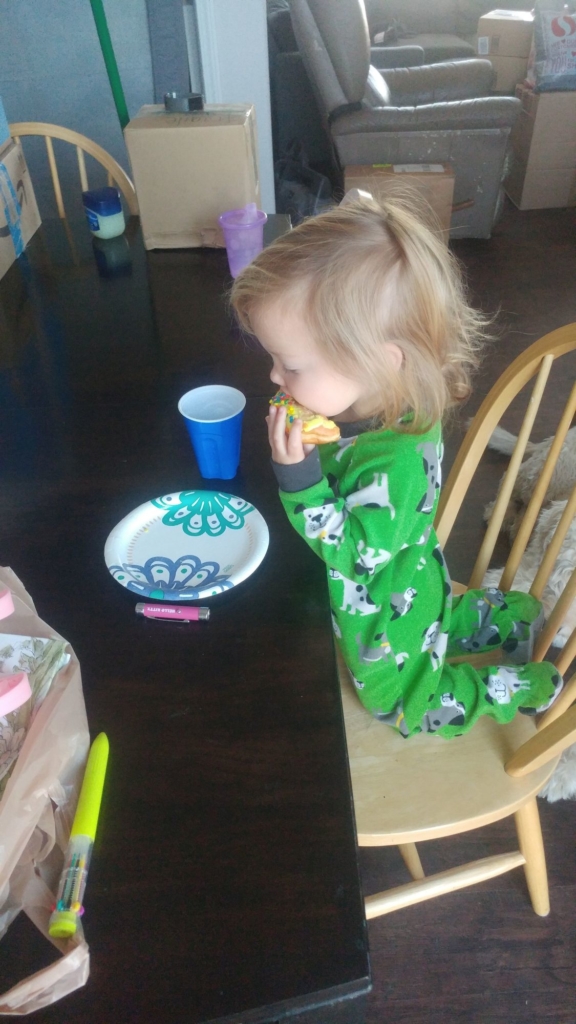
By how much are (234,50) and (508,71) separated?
9.18 feet

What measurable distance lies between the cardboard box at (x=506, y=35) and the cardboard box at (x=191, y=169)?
147 inches

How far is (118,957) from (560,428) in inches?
30.4

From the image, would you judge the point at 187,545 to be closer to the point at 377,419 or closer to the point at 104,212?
the point at 377,419

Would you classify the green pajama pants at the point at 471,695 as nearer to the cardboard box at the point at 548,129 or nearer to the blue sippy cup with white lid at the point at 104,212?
the blue sippy cup with white lid at the point at 104,212

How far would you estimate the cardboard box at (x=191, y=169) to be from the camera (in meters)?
1.26

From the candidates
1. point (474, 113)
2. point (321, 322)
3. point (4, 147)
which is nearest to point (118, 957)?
point (321, 322)

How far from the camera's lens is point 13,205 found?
4.31 feet

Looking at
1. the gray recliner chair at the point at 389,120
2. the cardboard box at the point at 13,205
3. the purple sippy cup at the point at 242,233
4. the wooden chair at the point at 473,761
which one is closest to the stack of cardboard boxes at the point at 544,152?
the gray recliner chair at the point at 389,120

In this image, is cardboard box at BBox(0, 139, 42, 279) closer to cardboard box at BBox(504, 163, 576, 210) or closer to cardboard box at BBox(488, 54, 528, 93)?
cardboard box at BBox(504, 163, 576, 210)

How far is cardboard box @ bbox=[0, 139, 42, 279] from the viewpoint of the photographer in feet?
4.15

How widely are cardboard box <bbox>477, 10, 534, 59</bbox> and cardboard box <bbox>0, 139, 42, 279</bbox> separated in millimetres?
3959

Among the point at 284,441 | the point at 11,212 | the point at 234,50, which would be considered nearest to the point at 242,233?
the point at 11,212

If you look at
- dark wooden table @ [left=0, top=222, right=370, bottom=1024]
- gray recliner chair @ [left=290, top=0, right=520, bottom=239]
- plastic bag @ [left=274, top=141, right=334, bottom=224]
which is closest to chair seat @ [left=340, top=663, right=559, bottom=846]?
dark wooden table @ [left=0, top=222, right=370, bottom=1024]

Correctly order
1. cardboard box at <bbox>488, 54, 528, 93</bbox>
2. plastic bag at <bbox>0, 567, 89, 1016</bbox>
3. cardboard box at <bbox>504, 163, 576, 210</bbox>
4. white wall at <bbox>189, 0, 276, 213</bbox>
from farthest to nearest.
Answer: cardboard box at <bbox>488, 54, 528, 93</bbox> → cardboard box at <bbox>504, 163, 576, 210</bbox> → white wall at <bbox>189, 0, 276, 213</bbox> → plastic bag at <bbox>0, 567, 89, 1016</bbox>
